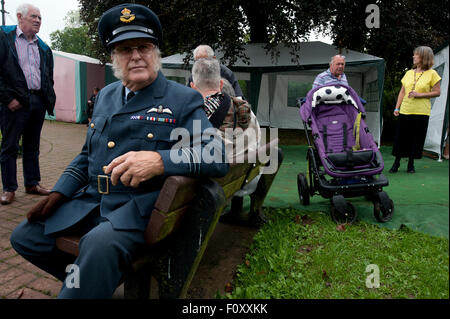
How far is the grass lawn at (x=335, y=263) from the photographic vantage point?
225cm

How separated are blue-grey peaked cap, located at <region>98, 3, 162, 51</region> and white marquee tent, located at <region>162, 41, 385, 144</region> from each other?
9.70 meters

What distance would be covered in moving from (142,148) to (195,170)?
0.36 meters

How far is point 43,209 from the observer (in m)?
1.87

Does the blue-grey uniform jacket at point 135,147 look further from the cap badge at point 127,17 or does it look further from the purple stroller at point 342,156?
the purple stroller at point 342,156

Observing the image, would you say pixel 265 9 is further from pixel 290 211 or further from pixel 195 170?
pixel 195 170

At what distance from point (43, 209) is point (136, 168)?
0.74 m

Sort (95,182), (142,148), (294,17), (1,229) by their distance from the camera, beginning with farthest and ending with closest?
(294,17) → (1,229) → (95,182) → (142,148)

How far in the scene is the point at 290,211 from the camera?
4.04m

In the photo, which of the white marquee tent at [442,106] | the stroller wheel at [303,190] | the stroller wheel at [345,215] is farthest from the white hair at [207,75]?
the stroller wheel at [303,190]

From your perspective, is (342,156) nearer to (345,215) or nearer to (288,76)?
(345,215)

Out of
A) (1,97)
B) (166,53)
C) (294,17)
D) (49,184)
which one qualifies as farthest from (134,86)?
(166,53)

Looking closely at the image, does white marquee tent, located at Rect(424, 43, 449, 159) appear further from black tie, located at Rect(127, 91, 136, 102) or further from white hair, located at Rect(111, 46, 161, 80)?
black tie, located at Rect(127, 91, 136, 102)

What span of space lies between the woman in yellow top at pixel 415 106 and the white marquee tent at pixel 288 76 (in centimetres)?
514

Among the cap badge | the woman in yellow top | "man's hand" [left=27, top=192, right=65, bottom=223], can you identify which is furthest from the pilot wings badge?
the woman in yellow top
